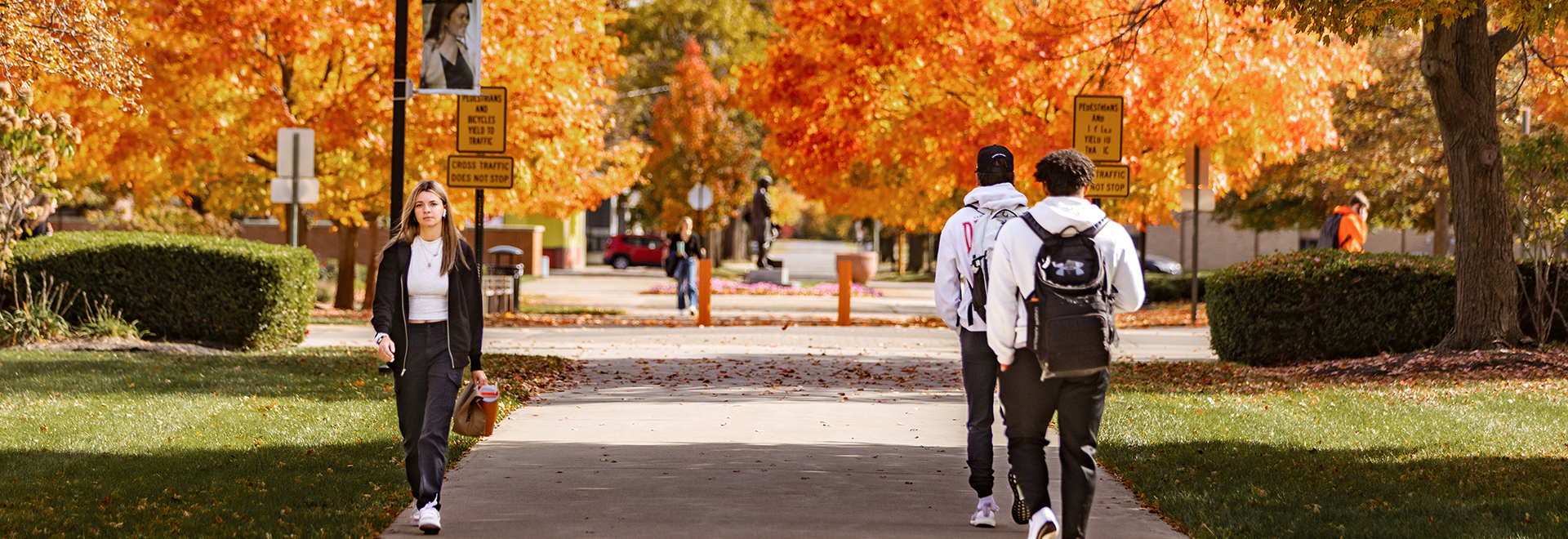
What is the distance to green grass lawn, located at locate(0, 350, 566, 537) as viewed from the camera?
19.3 ft

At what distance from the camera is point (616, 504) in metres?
6.33

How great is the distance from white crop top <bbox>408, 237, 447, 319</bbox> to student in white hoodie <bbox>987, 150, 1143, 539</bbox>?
2.27 meters

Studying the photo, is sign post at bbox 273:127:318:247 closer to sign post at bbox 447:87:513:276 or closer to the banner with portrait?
sign post at bbox 447:87:513:276

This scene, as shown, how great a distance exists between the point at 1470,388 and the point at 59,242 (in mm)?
12444

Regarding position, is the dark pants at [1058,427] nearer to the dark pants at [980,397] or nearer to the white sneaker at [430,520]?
the dark pants at [980,397]

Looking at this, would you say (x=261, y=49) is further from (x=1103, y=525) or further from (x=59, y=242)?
(x=1103, y=525)

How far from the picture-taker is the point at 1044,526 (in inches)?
205

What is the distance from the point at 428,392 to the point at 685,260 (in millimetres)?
15471

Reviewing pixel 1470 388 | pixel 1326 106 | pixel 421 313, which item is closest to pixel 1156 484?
pixel 421 313

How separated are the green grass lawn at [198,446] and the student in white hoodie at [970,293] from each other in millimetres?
2542

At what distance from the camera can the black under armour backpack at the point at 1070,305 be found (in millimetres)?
4871

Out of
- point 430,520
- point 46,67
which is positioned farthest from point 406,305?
point 46,67

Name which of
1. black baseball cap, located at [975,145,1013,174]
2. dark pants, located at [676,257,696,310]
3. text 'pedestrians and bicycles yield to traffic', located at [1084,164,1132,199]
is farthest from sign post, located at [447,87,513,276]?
dark pants, located at [676,257,696,310]

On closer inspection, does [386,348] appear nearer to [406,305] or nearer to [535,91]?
[406,305]
